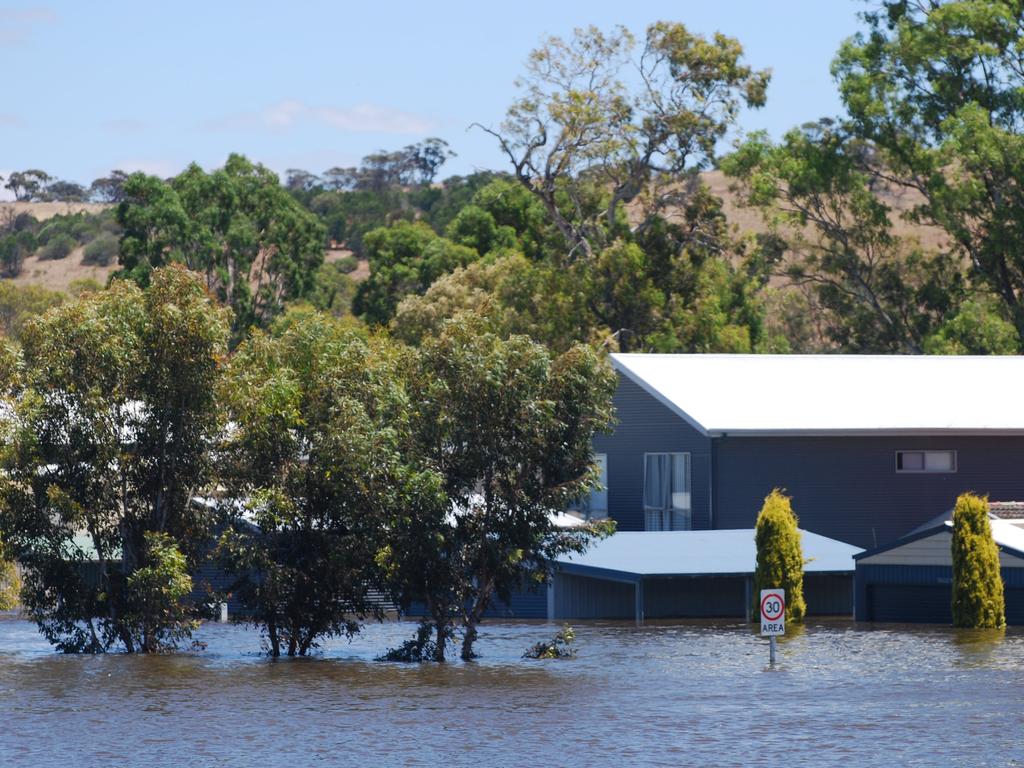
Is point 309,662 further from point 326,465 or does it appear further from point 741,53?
point 741,53

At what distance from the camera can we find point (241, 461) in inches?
1517

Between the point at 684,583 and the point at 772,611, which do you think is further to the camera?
the point at 684,583

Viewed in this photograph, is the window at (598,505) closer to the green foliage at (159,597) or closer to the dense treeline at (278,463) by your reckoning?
the dense treeline at (278,463)

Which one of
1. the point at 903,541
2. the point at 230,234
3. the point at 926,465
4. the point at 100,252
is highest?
the point at 100,252

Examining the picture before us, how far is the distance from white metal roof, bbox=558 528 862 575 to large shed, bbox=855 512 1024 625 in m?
1.21

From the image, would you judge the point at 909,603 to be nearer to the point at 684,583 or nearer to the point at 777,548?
the point at 777,548

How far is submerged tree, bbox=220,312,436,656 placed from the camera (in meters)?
36.0

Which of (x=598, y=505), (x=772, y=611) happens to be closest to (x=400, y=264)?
(x=598, y=505)

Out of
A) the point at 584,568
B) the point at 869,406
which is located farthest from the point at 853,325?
the point at 584,568

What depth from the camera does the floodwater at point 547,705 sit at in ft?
83.2

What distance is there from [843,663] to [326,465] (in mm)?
11249

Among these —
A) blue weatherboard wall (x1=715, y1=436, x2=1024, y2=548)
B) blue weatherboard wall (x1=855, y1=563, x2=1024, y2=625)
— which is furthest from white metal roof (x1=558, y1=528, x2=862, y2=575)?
blue weatherboard wall (x1=855, y1=563, x2=1024, y2=625)

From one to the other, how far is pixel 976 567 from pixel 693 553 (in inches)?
311

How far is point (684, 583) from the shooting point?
4772 cm
